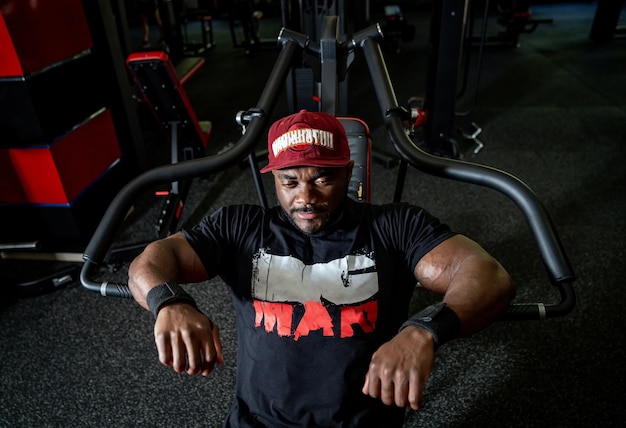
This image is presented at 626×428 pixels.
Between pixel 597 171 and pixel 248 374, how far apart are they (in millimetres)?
3094

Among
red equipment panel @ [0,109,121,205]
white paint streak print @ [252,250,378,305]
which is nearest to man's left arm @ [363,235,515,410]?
white paint streak print @ [252,250,378,305]

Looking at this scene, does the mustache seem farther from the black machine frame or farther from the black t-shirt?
the black machine frame

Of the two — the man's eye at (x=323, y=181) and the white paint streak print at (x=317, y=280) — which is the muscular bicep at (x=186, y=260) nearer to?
the white paint streak print at (x=317, y=280)

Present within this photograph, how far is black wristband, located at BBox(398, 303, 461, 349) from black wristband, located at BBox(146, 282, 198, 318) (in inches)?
17.2

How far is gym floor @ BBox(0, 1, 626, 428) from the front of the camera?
172 cm

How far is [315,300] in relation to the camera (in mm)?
1171

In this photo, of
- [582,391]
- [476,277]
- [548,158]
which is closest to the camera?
[476,277]

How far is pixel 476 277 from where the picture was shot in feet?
3.37

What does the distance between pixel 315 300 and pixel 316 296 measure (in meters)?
0.01

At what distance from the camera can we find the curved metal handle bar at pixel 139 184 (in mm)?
1133

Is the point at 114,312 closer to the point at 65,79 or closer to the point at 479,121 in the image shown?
the point at 65,79

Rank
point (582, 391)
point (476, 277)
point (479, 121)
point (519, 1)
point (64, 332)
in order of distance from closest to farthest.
Result: point (476, 277)
point (582, 391)
point (64, 332)
point (479, 121)
point (519, 1)

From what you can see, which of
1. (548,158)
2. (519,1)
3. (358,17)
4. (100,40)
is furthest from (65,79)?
(519,1)

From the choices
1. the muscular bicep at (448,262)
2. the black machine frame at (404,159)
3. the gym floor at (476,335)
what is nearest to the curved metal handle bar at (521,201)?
the black machine frame at (404,159)
